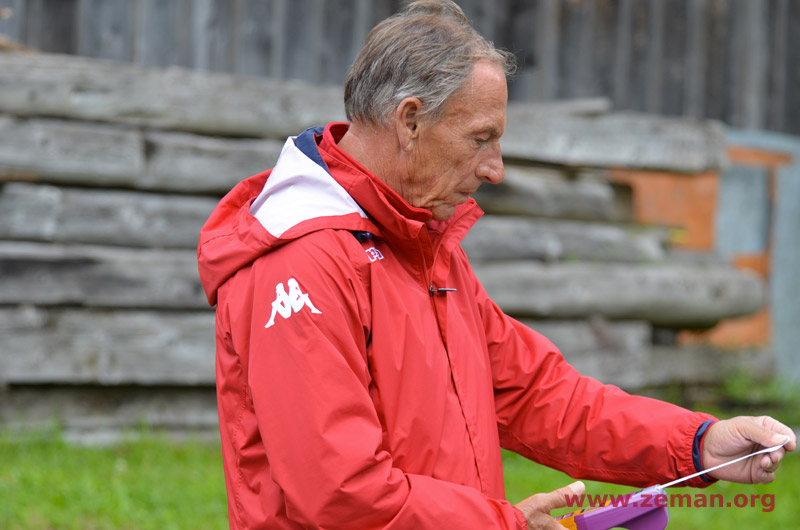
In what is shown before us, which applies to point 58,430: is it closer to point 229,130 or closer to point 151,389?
point 151,389

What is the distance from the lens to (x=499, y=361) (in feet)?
7.66

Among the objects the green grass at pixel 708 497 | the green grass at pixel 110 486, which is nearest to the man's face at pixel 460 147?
the green grass at pixel 110 486

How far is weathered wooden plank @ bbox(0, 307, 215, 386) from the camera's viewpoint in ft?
14.9

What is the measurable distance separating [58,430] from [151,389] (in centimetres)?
55

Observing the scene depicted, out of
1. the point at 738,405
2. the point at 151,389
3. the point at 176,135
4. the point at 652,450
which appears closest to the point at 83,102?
the point at 176,135

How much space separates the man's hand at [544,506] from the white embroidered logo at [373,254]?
0.62 metres

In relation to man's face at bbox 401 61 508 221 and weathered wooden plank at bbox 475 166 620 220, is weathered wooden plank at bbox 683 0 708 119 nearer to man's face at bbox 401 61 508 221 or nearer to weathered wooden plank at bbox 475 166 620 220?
weathered wooden plank at bbox 475 166 620 220

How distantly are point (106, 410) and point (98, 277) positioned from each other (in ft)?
2.55

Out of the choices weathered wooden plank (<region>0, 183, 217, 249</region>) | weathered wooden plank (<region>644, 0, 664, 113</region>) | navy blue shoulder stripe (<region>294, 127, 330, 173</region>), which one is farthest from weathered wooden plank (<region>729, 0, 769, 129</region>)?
navy blue shoulder stripe (<region>294, 127, 330, 173</region>)

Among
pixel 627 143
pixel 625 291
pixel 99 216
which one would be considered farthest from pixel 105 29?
pixel 625 291

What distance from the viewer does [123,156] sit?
4844 mm

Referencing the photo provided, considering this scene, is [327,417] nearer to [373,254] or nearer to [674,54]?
[373,254]

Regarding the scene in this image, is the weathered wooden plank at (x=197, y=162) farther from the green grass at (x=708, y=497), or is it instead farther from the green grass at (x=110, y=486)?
the green grass at (x=708, y=497)

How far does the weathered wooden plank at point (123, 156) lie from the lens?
15.3 ft
